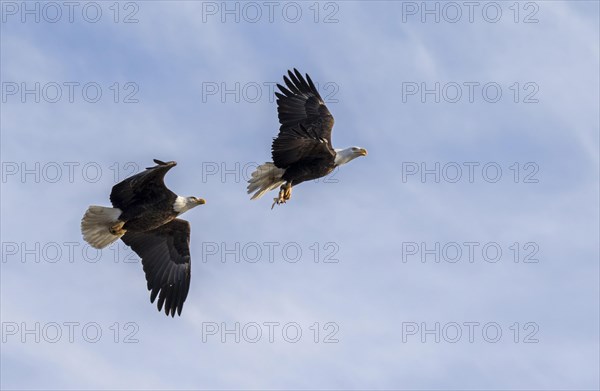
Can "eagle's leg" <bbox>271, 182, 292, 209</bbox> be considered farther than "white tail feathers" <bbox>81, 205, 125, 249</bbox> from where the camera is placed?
Yes

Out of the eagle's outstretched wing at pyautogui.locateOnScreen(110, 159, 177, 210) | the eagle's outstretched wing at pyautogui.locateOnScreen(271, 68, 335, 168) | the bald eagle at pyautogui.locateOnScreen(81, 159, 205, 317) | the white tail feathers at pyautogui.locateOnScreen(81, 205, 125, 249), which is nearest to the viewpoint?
the eagle's outstretched wing at pyautogui.locateOnScreen(110, 159, 177, 210)

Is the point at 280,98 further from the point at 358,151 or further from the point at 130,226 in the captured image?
the point at 130,226

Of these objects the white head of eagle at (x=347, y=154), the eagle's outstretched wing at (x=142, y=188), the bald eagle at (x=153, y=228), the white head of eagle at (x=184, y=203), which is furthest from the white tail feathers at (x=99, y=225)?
the white head of eagle at (x=347, y=154)

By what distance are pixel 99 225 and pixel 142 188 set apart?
2.71 feet

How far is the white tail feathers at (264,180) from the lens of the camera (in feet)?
55.7

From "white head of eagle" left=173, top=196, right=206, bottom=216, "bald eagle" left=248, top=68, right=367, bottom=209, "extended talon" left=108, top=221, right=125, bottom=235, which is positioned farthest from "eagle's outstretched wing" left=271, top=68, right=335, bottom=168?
"extended talon" left=108, top=221, right=125, bottom=235

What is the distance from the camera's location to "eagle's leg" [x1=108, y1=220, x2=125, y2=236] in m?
15.7

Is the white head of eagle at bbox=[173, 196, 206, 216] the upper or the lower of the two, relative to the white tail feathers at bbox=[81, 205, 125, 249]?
upper

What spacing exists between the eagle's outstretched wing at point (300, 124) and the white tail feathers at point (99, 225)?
2317mm

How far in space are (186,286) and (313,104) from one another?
10.7 ft

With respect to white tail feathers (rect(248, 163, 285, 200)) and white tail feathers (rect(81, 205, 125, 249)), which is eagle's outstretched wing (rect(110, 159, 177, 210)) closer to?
white tail feathers (rect(81, 205, 125, 249))

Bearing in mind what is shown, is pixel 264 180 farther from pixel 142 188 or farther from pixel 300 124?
pixel 142 188

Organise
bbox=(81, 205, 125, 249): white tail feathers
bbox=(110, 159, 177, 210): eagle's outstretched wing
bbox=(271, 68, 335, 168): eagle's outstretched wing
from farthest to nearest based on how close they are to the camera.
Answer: bbox=(271, 68, 335, 168): eagle's outstretched wing, bbox=(81, 205, 125, 249): white tail feathers, bbox=(110, 159, 177, 210): eagle's outstretched wing

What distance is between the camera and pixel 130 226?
1574cm
